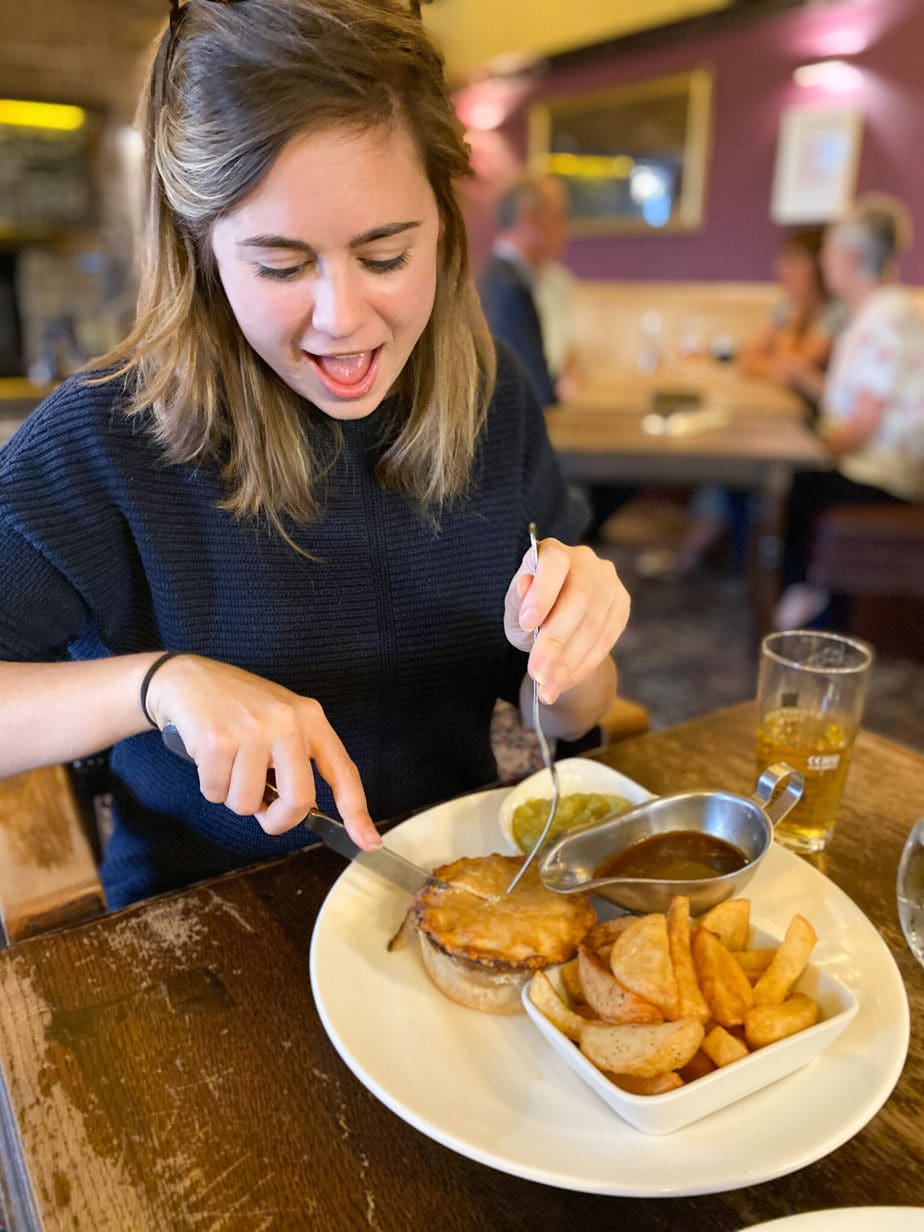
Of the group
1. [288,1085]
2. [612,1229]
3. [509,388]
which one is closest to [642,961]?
[612,1229]

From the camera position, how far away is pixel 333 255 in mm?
881

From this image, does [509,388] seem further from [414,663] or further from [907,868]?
[907,868]

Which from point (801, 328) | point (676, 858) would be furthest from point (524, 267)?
point (676, 858)

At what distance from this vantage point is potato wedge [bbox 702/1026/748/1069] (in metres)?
0.64

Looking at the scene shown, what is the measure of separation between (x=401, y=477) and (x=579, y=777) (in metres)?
0.43

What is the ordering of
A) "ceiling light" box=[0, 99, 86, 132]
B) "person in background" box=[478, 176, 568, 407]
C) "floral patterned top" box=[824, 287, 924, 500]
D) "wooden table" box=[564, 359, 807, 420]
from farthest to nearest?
"ceiling light" box=[0, 99, 86, 132] < "wooden table" box=[564, 359, 807, 420] < "person in background" box=[478, 176, 568, 407] < "floral patterned top" box=[824, 287, 924, 500]

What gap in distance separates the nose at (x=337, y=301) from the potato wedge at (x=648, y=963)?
607 mm

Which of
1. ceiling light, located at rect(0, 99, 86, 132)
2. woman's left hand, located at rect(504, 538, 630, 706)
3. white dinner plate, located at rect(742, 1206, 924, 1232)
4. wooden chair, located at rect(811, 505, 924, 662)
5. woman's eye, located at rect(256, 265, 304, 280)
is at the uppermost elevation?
ceiling light, located at rect(0, 99, 86, 132)

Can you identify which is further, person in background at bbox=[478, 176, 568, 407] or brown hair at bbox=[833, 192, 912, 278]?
brown hair at bbox=[833, 192, 912, 278]

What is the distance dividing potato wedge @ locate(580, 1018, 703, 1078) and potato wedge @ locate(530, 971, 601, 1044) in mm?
33

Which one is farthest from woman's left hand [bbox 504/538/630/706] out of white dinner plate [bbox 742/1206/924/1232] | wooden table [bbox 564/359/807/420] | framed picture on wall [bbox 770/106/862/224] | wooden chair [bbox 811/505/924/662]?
framed picture on wall [bbox 770/106/862/224]

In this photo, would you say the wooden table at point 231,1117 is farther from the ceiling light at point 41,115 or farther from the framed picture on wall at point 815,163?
the ceiling light at point 41,115

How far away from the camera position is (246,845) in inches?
43.8

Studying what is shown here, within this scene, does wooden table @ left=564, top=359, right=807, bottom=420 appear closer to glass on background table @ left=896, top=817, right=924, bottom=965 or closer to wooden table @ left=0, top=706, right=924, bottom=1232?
glass on background table @ left=896, top=817, right=924, bottom=965
